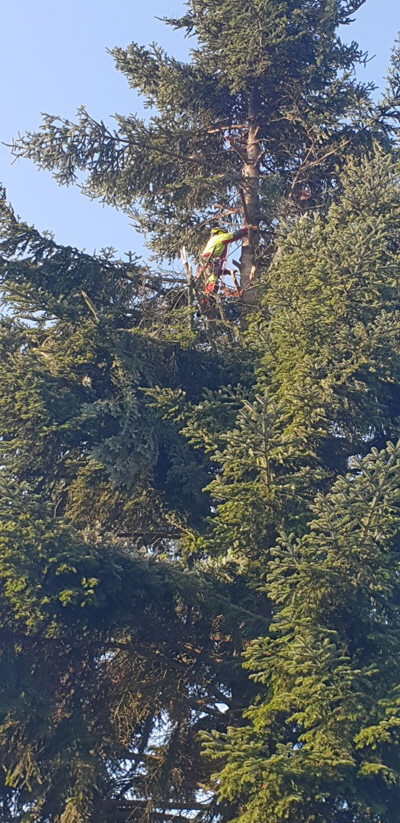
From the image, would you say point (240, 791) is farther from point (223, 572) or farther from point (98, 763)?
point (223, 572)

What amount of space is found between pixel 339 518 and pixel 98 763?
3.06 meters

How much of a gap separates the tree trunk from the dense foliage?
0.08 meters

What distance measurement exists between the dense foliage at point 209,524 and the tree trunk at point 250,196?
8cm

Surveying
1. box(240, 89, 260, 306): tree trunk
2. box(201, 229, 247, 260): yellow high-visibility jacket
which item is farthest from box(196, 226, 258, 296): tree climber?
box(240, 89, 260, 306): tree trunk

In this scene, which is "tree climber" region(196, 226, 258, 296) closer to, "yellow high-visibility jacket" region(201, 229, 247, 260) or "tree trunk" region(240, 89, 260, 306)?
"yellow high-visibility jacket" region(201, 229, 247, 260)

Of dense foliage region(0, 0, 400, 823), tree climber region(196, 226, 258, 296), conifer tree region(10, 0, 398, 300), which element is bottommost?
dense foliage region(0, 0, 400, 823)

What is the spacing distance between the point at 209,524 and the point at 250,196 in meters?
5.93

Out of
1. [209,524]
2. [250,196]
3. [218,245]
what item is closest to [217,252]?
[218,245]

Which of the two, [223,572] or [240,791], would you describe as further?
[223,572]

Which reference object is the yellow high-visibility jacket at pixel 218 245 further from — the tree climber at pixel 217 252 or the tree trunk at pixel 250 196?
the tree trunk at pixel 250 196

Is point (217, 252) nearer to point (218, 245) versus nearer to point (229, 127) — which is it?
point (218, 245)

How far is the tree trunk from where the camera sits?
44.2 ft

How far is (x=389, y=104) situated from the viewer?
1394 centimetres

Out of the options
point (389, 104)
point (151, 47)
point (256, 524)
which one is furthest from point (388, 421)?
point (151, 47)
